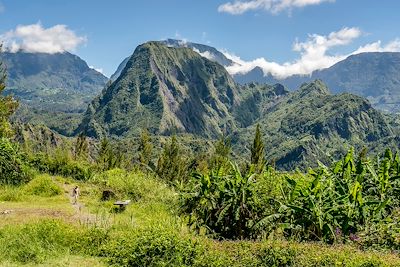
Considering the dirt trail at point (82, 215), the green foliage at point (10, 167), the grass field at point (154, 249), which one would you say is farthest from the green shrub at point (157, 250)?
the green foliage at point (10, 167)

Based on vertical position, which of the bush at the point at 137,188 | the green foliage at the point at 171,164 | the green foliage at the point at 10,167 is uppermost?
the green foliage at the point at 10,167

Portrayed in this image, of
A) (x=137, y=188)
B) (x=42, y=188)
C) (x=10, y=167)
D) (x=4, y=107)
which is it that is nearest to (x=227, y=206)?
(x=137, y=188)

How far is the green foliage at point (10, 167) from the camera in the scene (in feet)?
Result: 83.0

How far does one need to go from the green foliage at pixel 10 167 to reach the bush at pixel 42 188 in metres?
1.11

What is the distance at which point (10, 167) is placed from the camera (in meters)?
25.6

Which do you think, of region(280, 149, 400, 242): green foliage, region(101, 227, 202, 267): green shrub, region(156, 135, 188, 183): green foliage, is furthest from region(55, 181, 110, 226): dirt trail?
region(156, 135, 188, 183): green foliage

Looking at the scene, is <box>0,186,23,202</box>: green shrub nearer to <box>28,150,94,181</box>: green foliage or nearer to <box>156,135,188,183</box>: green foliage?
<box>28,150,94,181</box>: green foliage

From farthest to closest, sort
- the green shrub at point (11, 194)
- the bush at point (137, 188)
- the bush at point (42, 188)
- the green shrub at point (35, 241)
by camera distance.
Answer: the bush at point (42, 188) → the bush at point (137, 188) → the green shrub at point (11, 194) → the green shrub at point (35, 241)

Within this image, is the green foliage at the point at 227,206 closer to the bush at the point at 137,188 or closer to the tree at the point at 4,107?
the bush at the point at 137,188

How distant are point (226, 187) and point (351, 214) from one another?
3485 millimetres

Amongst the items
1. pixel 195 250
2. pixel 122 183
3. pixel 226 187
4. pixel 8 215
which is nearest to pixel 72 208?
pixel 8 215

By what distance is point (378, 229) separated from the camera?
37.6 feet

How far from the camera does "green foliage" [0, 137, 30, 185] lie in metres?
25.3

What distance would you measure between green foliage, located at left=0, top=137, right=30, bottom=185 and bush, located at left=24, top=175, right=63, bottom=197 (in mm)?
1110
